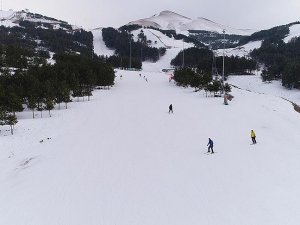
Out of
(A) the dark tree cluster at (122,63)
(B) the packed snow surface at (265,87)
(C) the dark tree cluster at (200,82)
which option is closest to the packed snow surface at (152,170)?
(C) the dark tree cluster at (200,82)

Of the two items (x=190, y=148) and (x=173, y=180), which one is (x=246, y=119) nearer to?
(x=190, y=148)

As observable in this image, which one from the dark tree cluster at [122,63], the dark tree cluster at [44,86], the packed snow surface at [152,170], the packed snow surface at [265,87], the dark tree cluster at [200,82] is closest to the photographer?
the packed snow surface at [152,170]

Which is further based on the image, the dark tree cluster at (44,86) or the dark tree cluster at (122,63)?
the dark tree cluster at (122,63)

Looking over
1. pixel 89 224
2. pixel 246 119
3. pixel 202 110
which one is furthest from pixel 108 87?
pixel 89 224

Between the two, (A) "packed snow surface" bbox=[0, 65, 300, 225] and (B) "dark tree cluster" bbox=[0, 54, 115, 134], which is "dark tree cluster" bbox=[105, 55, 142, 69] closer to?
(B) "dark tree cluster" bbox=[0, 54, 115, 134]

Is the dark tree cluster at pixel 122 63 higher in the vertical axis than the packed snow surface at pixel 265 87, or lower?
higher

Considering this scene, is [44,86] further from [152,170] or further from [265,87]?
[265,87]

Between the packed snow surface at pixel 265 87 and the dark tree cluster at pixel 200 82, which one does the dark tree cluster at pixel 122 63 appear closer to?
the packed snow surface at pixel 265 87

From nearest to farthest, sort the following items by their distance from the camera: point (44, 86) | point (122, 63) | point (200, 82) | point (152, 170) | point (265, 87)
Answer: point (152, 170), point (44, 86), point (200, 82), point (265, 87), point (122, 63)

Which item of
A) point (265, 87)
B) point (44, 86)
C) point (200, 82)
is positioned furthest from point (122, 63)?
point (44, 86)
